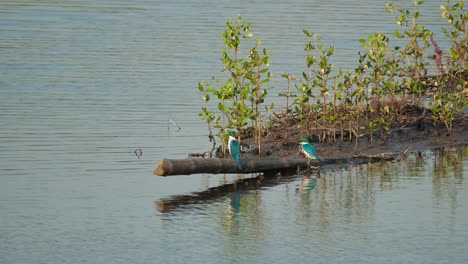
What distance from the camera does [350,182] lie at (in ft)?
52.8

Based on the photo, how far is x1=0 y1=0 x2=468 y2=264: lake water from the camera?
12.9 m

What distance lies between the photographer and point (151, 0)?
129ft

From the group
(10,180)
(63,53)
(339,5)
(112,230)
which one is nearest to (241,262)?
(112,230)

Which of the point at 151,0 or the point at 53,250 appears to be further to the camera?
the point at 151,0

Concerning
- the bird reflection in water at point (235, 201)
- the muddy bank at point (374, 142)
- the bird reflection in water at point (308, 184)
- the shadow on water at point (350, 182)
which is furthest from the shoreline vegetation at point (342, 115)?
the bird reflection in water at point (235, 201)

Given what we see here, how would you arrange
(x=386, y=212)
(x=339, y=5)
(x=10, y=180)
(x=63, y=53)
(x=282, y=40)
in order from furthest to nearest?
(x=339, y=5)
(x=282, y=40)
(x=63, y=53)
(x=10, y=180)
(x=386, y=212)

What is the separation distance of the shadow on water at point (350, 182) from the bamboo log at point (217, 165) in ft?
0.61

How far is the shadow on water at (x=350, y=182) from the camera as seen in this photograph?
49.3 ft

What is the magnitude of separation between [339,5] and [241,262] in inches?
1073

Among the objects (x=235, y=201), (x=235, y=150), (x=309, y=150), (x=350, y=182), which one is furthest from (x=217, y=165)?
(x=350, y=182)

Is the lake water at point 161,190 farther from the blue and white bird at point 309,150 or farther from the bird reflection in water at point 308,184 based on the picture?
the blue and white bird at point 309,150

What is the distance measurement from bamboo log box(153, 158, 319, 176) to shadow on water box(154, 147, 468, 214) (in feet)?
0.61

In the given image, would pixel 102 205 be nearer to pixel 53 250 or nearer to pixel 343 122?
pixel 53 250

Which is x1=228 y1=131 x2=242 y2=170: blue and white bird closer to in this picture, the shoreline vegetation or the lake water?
the lake water
